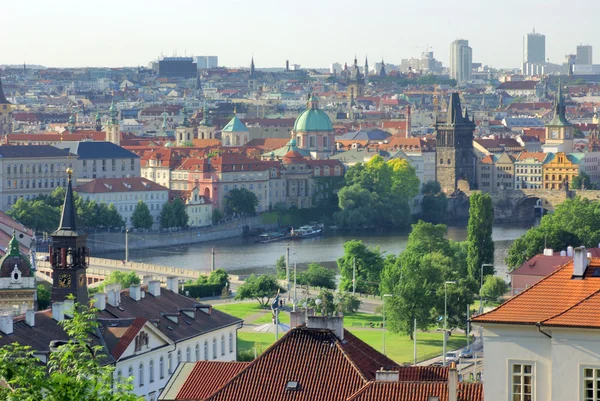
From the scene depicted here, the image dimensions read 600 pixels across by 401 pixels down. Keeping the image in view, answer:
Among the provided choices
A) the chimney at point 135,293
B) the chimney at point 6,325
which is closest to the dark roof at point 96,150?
the chimney at point 135,293

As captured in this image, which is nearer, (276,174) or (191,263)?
(191,263)

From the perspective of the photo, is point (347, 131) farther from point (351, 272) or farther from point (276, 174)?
point (351, 272)

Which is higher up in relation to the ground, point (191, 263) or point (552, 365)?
point (552, 365)

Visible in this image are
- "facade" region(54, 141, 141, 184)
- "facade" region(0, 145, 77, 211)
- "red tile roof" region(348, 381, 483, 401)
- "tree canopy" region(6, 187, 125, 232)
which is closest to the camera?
"red tile roof" region(348, 381, 483, 401)

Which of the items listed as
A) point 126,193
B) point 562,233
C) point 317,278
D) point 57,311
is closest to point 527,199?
point 126,193

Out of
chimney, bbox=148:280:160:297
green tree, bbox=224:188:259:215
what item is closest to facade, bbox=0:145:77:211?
green tree, bbox=224:188:259:215

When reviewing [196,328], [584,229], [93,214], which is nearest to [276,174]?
[93,214]

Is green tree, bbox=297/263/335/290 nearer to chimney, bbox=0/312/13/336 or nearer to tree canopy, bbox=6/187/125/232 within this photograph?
tree canopy, bbox=6/187/125/232

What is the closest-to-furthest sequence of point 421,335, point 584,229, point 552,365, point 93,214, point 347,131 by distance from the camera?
point 552,365 → point 421,335 → point 584,229 → point 93,214 → point 347,131
